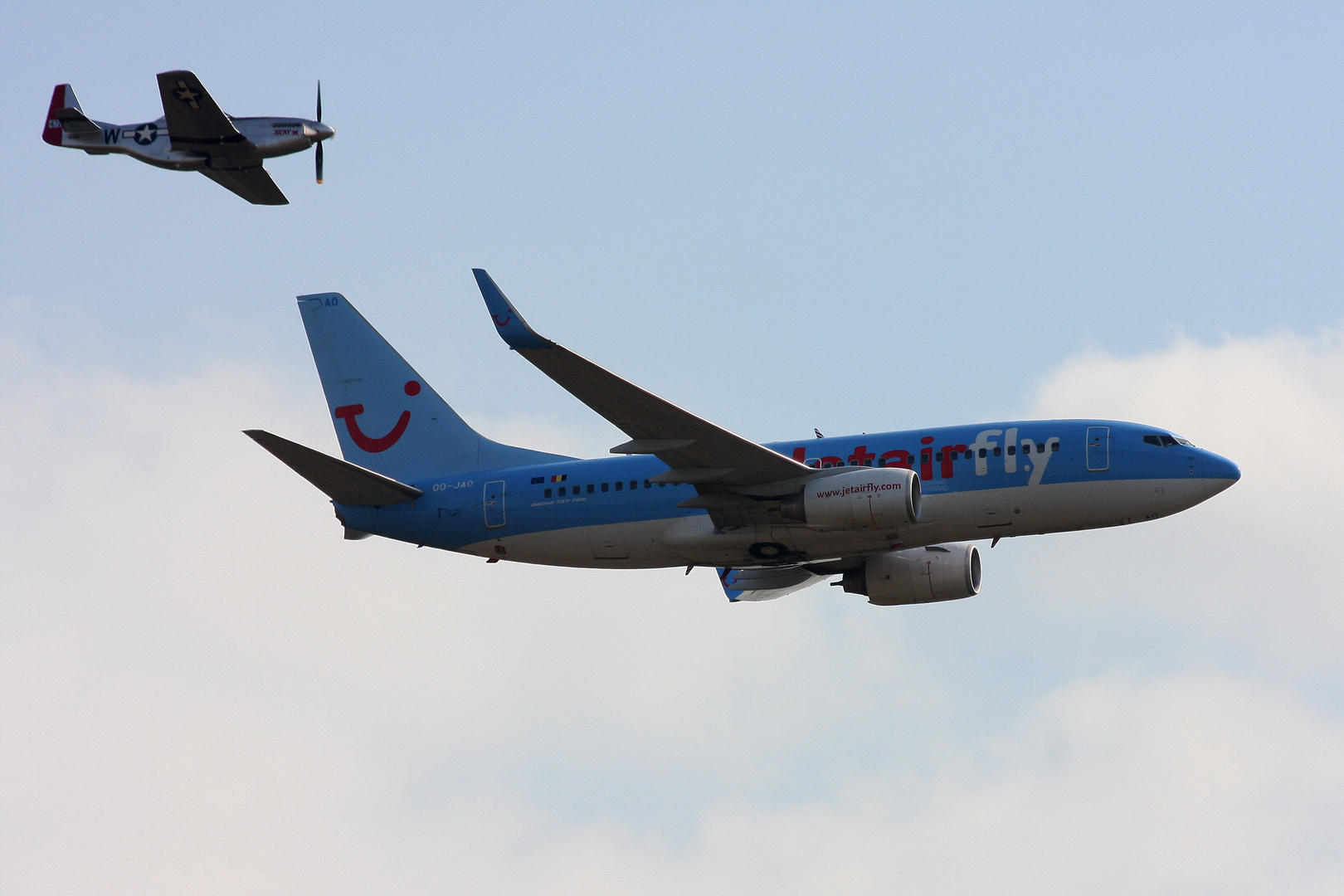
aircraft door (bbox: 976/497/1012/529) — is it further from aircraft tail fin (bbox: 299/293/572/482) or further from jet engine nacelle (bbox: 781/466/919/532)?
aircraft tail fin (bbox: 299/293/572/482)

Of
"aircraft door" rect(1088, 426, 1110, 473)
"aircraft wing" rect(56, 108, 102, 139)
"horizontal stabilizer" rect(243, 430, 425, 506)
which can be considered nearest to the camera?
"aircraft door" rect(1088, 426, 1110, 473)

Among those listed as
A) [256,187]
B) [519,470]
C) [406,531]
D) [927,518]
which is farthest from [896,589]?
[256,187]

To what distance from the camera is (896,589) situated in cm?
3900

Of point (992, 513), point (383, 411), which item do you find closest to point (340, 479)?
point (383, 411)

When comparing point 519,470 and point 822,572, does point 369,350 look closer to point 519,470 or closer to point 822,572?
point 519,470

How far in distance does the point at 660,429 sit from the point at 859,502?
5.46 metres

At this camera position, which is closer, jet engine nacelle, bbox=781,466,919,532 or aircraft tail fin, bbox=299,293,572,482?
jet engine nacelle, bbox=781,466,919,532

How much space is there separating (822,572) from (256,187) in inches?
1050

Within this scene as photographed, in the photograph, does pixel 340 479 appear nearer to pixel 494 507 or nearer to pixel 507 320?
pixel 494 507

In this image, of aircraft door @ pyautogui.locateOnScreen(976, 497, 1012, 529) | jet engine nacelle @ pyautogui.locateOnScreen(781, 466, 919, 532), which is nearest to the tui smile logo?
jet engine nacelle @ pyautogui.locateOnScreen(781, 466, 919, 532)

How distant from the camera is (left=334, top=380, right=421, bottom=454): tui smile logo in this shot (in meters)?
42.1

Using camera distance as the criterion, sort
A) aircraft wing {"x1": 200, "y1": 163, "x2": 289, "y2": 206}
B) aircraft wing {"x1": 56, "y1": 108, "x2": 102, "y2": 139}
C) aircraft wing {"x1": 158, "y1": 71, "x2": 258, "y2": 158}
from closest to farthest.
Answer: aircraft wing {"x1": 158, "y1": 71, "x2": 258, "y2": 158}, aircraft wing {"x1": 200, "y1": 163, "x2": 289, "y2": 206}, aircraft wing {"x1": 56, "y1": 108, "x2": 102, "y2": 139}

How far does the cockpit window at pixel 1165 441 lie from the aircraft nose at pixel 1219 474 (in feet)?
2.29

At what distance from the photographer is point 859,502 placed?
32.4 m
